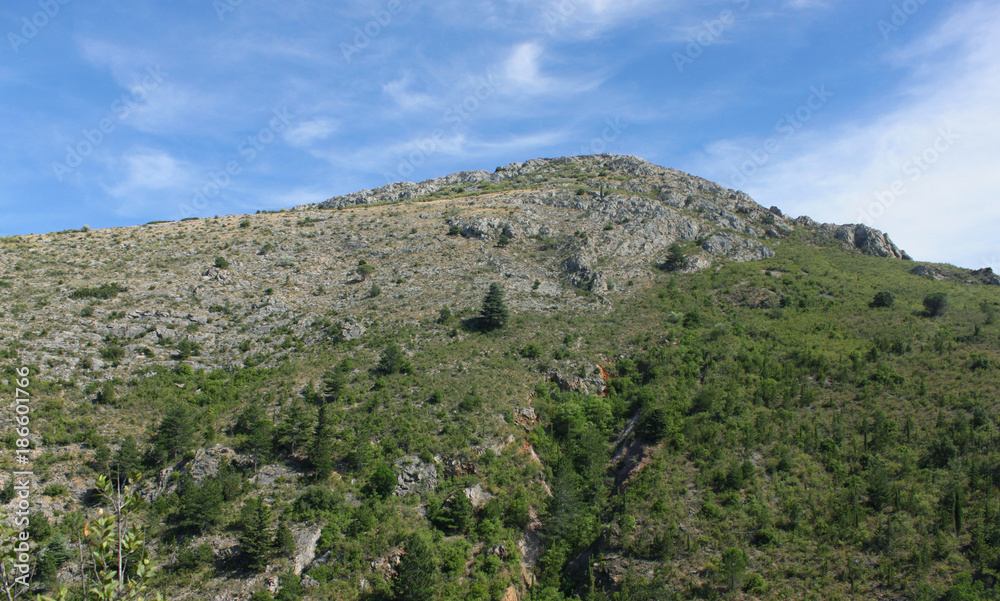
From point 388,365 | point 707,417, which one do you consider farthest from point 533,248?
point 707,417

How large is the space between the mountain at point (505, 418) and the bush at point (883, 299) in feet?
1.00

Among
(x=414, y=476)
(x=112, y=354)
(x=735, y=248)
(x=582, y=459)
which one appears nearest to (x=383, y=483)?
(x=414, y=476)

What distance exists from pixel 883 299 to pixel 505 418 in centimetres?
4690

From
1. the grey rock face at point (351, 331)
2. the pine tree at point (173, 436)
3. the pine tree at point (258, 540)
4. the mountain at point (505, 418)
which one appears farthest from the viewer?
the grey rock face at point (351, 331)

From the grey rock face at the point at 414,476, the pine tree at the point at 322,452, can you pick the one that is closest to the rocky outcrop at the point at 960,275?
the grey rock face at the point at 414,476

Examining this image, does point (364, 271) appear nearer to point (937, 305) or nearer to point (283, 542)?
point (283, 542)

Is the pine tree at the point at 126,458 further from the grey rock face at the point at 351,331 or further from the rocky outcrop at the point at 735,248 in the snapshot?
the rocky outcrop at the point at 735,248

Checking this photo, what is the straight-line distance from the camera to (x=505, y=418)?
41.3 meters

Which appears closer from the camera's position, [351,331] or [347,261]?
[351,331]

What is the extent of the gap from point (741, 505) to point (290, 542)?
28.2 meters

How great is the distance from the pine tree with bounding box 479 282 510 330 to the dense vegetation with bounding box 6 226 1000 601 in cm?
29

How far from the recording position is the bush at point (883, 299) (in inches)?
2202

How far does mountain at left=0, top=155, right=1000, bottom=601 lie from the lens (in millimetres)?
28297

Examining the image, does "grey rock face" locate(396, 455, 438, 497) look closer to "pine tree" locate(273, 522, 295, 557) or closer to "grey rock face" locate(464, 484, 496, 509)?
"grey rock face" locate(464, 484, 496, 509)
